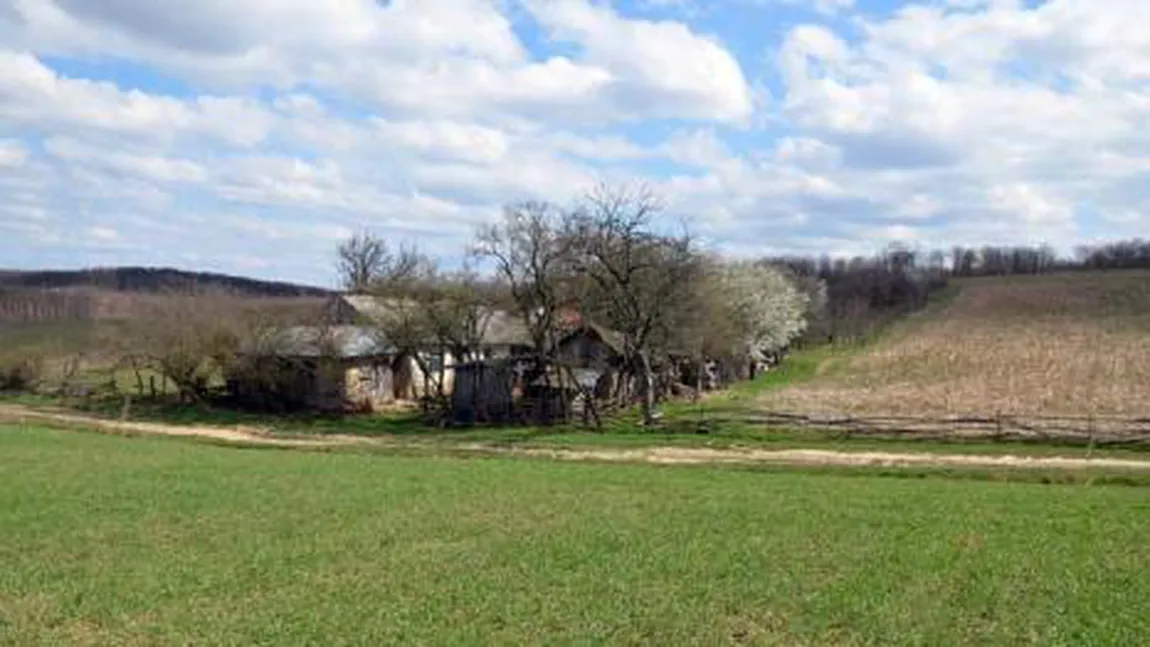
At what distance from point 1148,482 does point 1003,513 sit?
12116mm

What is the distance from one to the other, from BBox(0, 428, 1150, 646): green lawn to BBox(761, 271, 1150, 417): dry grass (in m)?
33.0

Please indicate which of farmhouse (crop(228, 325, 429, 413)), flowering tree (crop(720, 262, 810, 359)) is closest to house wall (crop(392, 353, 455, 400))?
farmhouse (crop(228, 325, 429, 413))

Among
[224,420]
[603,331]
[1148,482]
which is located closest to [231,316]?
[224,420]

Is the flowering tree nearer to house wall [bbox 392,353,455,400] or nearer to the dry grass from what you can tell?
the dry grass

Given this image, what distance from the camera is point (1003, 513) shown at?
81.1 ft

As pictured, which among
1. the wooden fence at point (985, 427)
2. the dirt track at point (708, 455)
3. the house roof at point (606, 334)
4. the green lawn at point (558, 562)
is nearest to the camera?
the green lawn at point (558, 562)

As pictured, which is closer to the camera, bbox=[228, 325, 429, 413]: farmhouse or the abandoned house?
the abandoned house

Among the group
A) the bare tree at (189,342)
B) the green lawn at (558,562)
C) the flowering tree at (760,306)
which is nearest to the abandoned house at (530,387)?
the flowering tree at (760,306)

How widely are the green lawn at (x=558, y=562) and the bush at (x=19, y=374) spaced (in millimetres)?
57668

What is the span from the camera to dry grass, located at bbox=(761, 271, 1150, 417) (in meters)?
63.5

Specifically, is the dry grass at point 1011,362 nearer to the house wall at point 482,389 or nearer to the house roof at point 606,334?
the house roof at point 606,334

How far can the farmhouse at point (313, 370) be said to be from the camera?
2751 inches

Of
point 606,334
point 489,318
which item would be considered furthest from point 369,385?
point 606,334

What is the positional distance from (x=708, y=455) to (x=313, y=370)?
108ft
